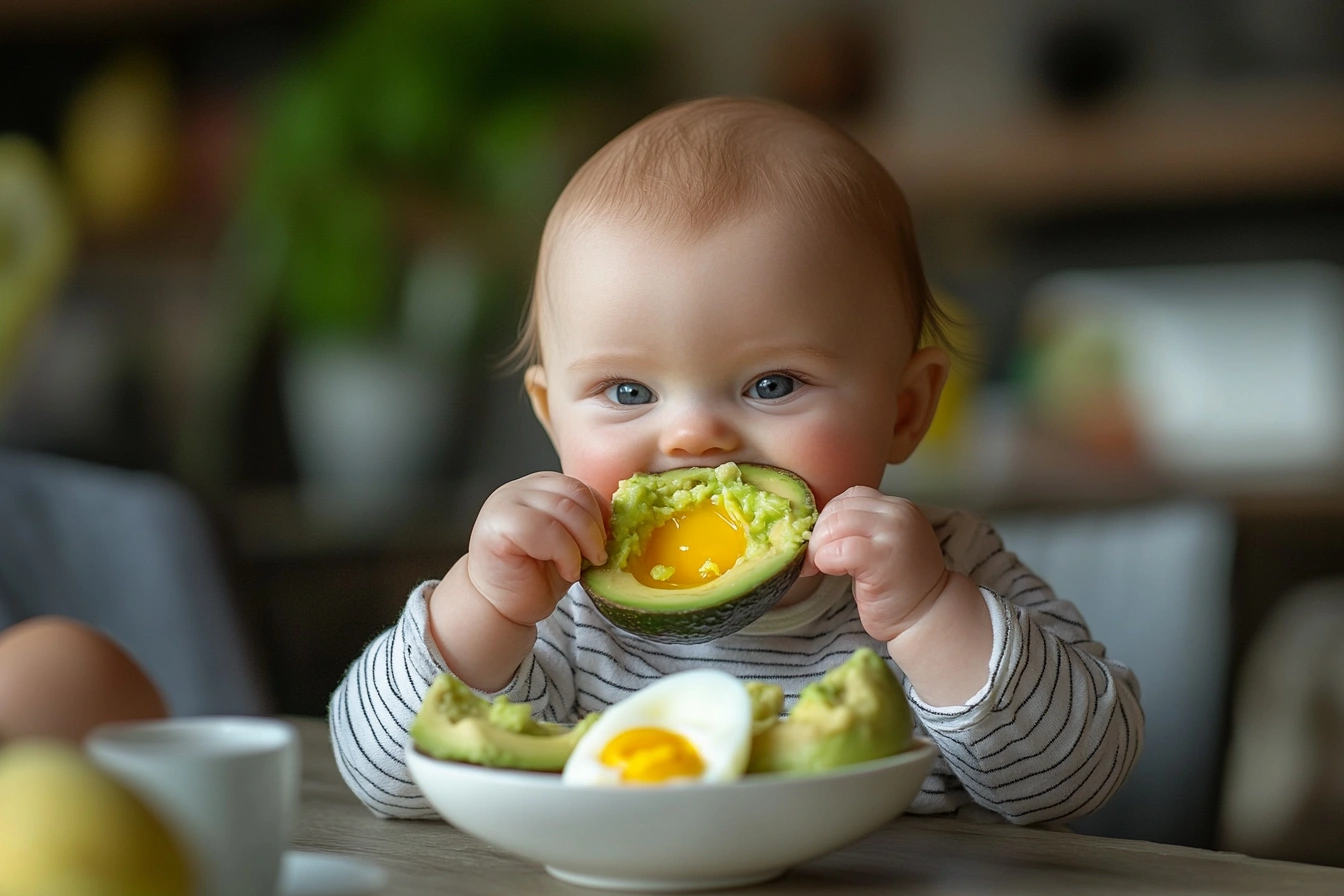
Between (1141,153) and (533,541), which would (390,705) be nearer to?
(533,541)

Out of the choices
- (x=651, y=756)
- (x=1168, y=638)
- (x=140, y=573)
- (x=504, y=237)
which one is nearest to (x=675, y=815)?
(x=651, y=756)

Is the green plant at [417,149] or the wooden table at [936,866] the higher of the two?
the green plant at [417,149]

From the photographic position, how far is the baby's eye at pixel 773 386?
1.02 metres

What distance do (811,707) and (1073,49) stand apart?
2.55 meters

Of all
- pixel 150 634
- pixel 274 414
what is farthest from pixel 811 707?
pixel 274 414

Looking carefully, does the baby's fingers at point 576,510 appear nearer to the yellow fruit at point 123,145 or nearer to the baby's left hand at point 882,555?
the baby's left hand at point 882,555

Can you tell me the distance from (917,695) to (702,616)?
6.2 inches

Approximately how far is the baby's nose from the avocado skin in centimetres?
11

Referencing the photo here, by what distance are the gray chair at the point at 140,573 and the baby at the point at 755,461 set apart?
3.09 ft

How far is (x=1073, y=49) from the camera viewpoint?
9.77ft

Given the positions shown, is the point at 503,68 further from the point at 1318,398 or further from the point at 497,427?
the point at 1318,398

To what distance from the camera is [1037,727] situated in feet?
3.10

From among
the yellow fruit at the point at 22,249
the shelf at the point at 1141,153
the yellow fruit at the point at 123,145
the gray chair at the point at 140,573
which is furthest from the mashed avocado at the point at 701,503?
the yellow fruit at the point at 123,145

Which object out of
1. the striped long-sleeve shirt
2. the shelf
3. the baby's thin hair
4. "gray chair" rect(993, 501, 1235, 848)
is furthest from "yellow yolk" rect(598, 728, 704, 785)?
the shelf
